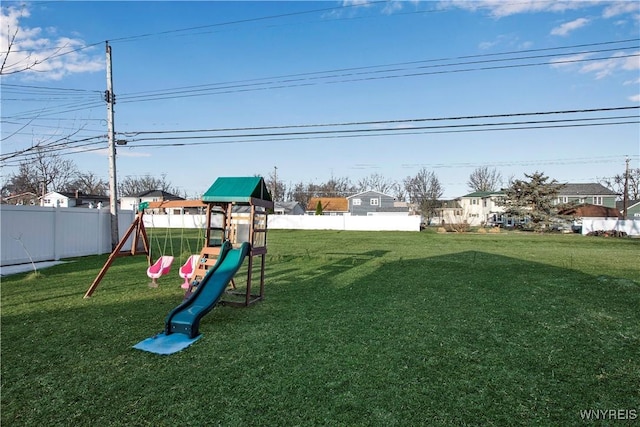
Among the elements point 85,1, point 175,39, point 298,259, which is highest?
point 175,39

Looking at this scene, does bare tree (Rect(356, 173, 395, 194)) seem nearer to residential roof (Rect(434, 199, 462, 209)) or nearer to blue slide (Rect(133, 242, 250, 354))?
residential roof (Rect(434, 199, 462, 209))

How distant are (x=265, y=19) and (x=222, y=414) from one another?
12.1 m

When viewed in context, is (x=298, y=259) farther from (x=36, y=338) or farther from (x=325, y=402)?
(x=325, y=402)

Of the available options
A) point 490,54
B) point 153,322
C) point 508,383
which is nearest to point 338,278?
point 153,322

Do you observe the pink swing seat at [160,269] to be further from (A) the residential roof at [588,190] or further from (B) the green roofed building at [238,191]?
(A) the residential roof at [588,190]

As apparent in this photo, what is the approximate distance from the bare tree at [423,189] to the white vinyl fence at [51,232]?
142 feet

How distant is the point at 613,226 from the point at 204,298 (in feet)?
112

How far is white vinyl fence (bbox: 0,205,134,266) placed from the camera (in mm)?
9195

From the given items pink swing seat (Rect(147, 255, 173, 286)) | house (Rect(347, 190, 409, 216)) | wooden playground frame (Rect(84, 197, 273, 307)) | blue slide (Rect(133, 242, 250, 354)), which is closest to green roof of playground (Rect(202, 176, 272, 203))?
wooden playground frame (Rect(84, 197, 273, 307))

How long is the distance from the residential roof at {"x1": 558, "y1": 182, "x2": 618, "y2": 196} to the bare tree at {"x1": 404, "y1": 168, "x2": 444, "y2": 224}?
16.5m

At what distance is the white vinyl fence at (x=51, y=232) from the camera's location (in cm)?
920

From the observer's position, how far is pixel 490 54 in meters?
12.2

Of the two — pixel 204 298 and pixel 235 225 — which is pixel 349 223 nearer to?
pixel 235 225

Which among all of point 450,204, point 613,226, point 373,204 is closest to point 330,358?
point 613,226
